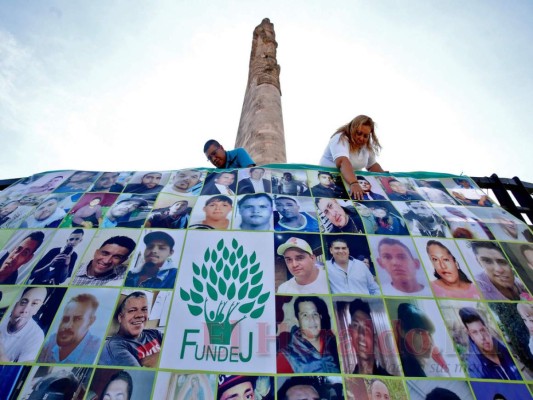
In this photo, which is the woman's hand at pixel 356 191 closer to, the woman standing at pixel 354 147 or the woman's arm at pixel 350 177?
the woman's arm at pixel 350 177

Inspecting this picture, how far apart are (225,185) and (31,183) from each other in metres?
1.84

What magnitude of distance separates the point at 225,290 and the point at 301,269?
19.7 inches

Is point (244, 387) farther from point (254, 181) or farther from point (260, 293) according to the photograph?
point (254, 181)

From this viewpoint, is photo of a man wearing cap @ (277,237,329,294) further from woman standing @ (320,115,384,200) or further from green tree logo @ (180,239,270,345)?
woman standing @ (320,115,384,200)

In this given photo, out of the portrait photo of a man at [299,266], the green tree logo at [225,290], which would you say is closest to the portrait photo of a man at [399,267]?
the portrait photo of a man at [299,266]

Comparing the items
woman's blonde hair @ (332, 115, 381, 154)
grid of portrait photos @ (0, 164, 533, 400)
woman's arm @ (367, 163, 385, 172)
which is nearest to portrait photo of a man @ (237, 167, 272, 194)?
grid of portrait photos @ (0, 164, 533, 400)

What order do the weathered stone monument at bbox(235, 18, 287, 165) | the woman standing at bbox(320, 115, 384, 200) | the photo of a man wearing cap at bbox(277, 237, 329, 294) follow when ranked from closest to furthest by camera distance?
the photo of a man wearing cap at bbox(277, 237, 329, 294) < the woman standing at bbox(320, 115, 384, 200) < the weathered stone monument at bbox(235, 18, 287, 165)

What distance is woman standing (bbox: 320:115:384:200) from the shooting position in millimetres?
2920

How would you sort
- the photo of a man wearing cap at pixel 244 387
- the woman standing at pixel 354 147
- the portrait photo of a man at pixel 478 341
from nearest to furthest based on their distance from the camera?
the photo of a man wearing cap at pixel 244 387, the portrait photo of a man at pixel 478 341, the woman standing at pixel 354 147

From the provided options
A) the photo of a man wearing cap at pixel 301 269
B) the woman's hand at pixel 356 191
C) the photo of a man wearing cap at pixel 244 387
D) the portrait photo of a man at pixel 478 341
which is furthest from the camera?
the woman's hand at pixel 356 191

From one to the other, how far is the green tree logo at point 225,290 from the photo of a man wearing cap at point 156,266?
0.15 metres

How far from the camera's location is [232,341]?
5.24 ft

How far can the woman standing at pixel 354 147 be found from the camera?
9.58 ft

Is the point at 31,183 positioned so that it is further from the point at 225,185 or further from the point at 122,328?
the point at 122,328
